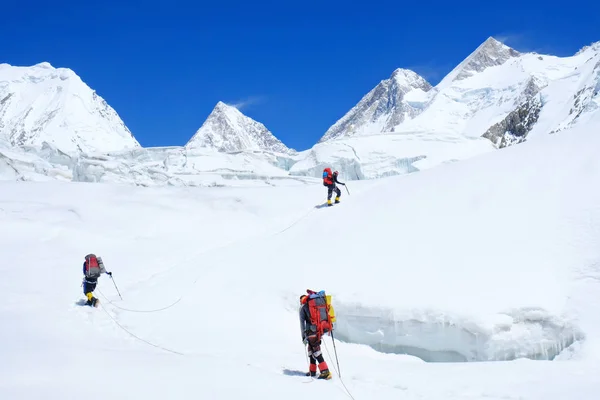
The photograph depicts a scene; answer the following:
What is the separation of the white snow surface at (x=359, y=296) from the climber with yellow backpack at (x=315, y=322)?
0.39 meters

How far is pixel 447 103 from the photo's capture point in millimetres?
179125

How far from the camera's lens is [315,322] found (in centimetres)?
764

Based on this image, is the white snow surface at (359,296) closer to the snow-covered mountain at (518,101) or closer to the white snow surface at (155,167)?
the white snow surface at (155,167)

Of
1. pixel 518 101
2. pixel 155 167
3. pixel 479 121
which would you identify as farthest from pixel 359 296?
pixel 518 101

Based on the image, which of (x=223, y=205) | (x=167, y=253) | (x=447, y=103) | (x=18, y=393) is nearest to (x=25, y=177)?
(x=223, y=205)

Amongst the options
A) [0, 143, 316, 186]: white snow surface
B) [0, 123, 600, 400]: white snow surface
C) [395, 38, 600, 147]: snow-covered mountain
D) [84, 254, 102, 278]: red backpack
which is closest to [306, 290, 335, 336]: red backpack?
[0, 123, 600, 400]: white snow surface

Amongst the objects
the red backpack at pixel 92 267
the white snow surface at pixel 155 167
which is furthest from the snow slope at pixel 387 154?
the red backpack at pixel 92 267

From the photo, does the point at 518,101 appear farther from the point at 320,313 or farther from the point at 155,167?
the point at 320,313

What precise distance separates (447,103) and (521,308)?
180725mm

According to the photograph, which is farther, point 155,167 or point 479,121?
point 479,121

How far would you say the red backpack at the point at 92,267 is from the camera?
11.9m

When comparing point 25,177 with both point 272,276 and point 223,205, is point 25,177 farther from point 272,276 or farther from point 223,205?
point 272,276

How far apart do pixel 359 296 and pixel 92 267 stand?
20.7ft

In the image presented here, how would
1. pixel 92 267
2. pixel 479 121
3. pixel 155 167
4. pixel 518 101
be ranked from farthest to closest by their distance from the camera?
pixel 479 121 → pixel 518 101 → pixel 155 167 → pixel 92 267
